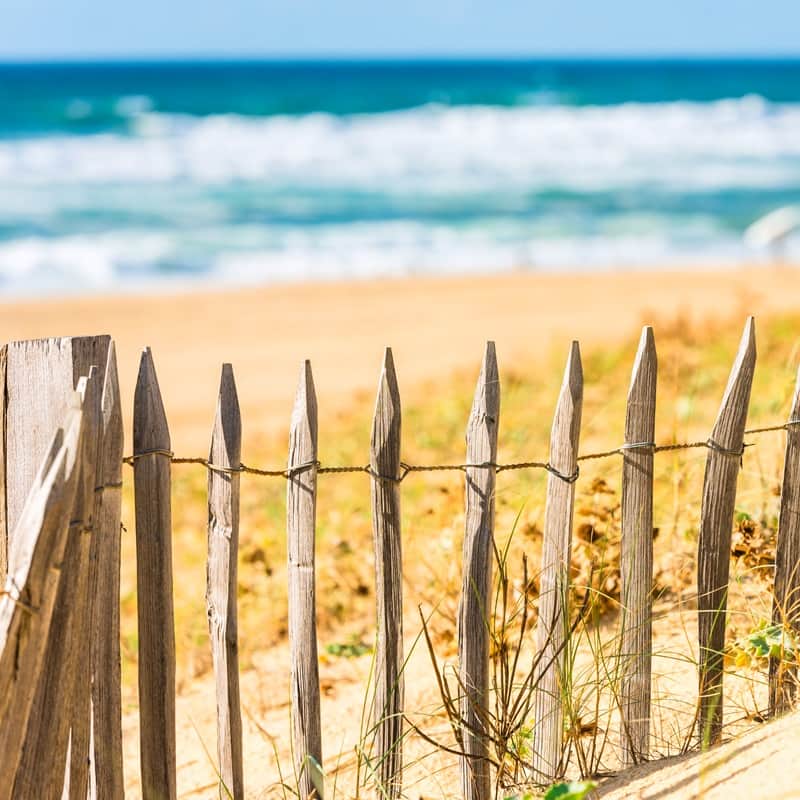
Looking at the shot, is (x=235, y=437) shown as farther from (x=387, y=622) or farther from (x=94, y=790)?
(x=94, y=790)

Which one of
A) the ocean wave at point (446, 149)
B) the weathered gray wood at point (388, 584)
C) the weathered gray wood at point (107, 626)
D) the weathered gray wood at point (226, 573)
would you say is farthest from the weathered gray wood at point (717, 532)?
the ocean wave at point (446, 149)

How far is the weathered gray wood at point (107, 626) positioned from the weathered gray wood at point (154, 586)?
50 mm

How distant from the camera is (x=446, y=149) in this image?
3119 cm

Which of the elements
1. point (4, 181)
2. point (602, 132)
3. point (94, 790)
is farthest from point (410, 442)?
point (602, 132)

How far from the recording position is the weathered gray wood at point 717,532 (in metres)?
2.33

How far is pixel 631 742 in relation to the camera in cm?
235

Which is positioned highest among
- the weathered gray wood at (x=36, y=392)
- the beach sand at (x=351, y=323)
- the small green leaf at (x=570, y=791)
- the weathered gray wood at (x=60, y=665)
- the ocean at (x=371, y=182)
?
the ocean at (x=371, y=182)

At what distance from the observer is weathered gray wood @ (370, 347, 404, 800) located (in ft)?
7.09

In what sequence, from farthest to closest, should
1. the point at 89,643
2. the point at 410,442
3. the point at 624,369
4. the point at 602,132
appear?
1. the point at 602,132
2. the point at 624,369
3. the point at 410,442
4. the point at 89,643

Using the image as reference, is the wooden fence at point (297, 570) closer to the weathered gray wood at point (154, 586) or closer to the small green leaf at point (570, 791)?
the weathered gray wood at point (154, 586)

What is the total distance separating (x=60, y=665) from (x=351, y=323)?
31.8 feet

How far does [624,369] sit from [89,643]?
5285mm

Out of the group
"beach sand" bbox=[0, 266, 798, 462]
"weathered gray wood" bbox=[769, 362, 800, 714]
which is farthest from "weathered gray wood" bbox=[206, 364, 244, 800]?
"beach sand" bbox=[0, 266, 798, 462]

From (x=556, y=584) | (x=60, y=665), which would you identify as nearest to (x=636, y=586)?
(x=556, y=584)
